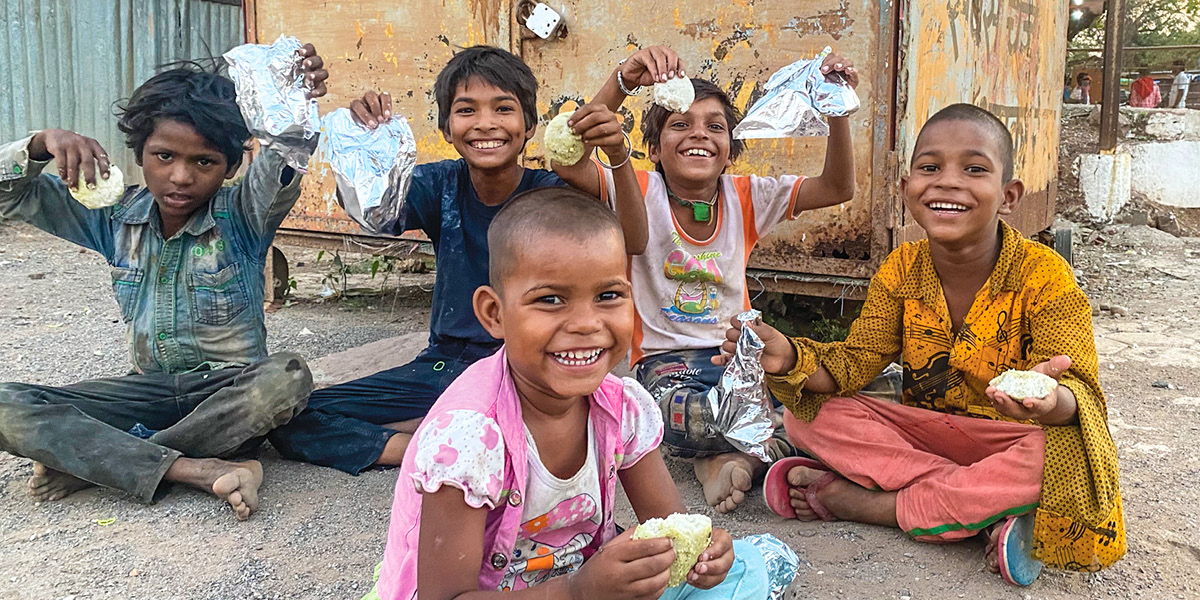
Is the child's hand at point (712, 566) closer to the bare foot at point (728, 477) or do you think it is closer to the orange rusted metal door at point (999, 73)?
the bare foot at point (728, 477)

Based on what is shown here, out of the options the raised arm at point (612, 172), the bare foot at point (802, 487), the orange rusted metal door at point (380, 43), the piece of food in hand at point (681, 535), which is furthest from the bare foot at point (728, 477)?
the orange rusted metal door at point (380, 43)

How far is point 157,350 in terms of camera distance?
8.72 feet

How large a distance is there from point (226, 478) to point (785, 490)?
4.88 feet

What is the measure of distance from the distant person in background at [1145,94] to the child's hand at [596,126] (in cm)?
1244

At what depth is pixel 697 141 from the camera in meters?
2.74

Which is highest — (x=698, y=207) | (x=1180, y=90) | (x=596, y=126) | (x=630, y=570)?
(x=1180, y=90)

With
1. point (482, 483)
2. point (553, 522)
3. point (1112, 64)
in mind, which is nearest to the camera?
point (482, 483)

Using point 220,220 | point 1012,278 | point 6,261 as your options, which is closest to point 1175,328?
point 1012,278

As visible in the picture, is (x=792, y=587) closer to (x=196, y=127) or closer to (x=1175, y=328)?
(x=196, y=127)

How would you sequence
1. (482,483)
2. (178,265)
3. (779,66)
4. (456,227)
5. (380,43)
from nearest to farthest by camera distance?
(482,483) → (178,265) → (456,227) → (779,66) → (380,43)

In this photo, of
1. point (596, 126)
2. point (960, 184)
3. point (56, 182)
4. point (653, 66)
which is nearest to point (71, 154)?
point (56, 182)

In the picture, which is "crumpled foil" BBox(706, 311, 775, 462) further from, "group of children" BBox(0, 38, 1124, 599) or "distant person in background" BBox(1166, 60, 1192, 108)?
"distant person in background" BBox(1166, 60, 1192, 108)

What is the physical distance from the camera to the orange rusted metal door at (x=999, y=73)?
3.34 metres

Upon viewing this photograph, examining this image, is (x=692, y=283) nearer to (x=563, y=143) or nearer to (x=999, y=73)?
(x=563, y=143)
